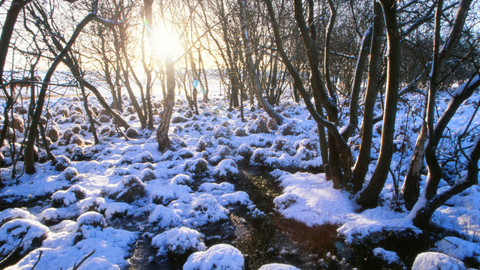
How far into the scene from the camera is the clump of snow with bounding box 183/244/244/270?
8.97ft

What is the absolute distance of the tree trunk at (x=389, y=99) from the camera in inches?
105

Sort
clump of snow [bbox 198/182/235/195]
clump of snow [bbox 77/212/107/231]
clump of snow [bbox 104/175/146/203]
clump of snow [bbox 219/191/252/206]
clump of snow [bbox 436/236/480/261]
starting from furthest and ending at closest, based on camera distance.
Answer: clump of snow [bbox 198/182/235/195], clump of snow [bbox 104/175/146/203], clump of snow [bbox 219/191/252/206], clump of snow [bbox 77/212/107/231], clump of snow [bbox 436/236/480/261]

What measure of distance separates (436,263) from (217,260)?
2267mm

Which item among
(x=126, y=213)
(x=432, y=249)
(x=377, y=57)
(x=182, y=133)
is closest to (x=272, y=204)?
(x=432, y=249)

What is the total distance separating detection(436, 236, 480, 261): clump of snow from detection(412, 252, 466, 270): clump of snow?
1.40 feet

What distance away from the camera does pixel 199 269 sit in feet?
8.99

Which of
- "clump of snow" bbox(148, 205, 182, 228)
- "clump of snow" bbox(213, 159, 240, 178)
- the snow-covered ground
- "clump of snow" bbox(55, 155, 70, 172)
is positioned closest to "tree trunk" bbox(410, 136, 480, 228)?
the snow-covered ground

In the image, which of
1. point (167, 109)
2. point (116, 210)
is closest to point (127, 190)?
point (116, 210)

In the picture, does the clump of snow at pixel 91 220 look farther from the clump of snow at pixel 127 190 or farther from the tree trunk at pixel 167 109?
the tree trunk at pixel 167 109

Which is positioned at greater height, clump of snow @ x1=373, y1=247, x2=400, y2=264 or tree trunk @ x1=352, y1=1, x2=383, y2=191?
tree trunk @ x1=352, y1=1, x2=383, y2=191

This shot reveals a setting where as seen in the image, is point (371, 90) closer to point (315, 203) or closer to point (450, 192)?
point (450, 192)

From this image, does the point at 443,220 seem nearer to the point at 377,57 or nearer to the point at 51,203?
the point at 377,57

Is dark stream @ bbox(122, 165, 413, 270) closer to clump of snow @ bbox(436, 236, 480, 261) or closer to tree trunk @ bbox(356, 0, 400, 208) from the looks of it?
clump of snow @ bbox(436, 236, 480, 261)

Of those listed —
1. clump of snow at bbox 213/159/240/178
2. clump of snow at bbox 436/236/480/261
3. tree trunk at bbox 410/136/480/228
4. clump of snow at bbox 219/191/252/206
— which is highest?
tree trunk at bbox 410/136/480/228
